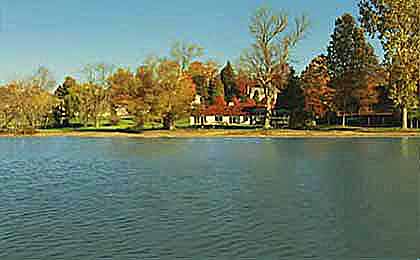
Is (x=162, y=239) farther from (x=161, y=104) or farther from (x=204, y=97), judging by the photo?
(x=204, y=97)

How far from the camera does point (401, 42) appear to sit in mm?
45688

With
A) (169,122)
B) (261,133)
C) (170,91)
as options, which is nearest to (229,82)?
(169,122)

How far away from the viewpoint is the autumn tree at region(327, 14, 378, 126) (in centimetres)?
5988

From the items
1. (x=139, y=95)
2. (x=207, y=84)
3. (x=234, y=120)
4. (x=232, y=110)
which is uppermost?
(x=207, y=84)

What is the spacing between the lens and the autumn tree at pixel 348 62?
59.9 m

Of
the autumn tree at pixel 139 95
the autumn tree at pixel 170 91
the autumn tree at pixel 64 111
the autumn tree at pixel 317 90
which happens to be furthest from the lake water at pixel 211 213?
the autumn tree at pixel 64 111

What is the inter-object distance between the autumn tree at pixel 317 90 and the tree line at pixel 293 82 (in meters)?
0.11

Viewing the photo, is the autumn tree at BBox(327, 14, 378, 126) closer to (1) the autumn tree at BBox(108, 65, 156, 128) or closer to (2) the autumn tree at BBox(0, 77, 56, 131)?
(1) the autumn tree at BBox(108, 65, 156, 128)

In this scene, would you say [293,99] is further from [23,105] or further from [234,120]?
[23,105]

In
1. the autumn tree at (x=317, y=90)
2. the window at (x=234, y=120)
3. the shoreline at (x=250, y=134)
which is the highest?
the autumn tree at (x=317, y=90)

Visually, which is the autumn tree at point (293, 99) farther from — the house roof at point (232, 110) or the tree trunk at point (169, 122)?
the tree trunk at point (169, 122)

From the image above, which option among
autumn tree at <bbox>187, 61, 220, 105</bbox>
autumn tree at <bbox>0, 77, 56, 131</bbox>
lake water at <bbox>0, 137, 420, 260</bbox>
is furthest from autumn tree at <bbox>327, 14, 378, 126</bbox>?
lake water at <bbox>0, 137, 420, 260</bbox>

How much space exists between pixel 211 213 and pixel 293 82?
59768 millimetres

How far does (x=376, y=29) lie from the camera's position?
47562 mm
